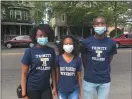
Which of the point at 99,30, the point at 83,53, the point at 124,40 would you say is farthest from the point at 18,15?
the point at 99,30

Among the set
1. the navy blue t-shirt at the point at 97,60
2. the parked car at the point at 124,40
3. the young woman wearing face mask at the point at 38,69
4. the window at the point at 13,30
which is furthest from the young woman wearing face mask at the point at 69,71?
the window at the point at 13,30

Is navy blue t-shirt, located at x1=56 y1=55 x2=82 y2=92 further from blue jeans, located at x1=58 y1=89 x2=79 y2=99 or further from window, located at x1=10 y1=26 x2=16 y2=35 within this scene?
window, located at x1=10 y1=26 x2=16 y2=35

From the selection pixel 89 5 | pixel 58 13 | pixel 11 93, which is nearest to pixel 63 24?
pixel 58 13

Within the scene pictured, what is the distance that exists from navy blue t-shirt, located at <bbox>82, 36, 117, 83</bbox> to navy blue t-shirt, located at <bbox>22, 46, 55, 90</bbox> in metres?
0.58

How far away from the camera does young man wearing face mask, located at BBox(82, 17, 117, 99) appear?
472 centimetres

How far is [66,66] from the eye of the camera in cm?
448

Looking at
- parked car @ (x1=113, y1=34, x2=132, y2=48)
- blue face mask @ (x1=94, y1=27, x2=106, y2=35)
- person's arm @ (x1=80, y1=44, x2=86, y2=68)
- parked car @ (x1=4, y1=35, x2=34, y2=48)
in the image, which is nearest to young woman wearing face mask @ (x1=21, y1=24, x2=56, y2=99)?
person's arm @ (x1=80, y1=44, x2=86, y2=68)

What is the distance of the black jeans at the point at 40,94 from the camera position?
4441 mm

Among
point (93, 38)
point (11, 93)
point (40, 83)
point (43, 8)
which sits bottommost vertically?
point (11, 93)

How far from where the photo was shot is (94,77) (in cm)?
474

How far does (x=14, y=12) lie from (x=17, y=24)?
219 centimetres

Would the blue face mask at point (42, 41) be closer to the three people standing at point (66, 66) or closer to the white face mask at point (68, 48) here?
the three people standing at point (66, 66)

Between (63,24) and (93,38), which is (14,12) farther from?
(93,38)

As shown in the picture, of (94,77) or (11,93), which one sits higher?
(94,77)
